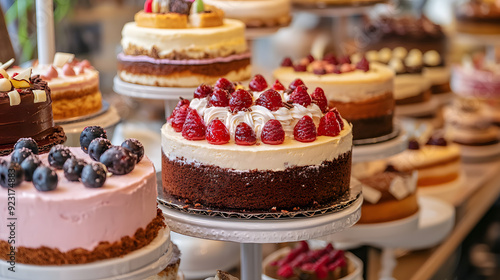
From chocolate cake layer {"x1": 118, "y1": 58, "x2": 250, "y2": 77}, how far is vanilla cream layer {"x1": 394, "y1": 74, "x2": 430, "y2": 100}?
172 cm

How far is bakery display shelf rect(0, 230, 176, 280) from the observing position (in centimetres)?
169

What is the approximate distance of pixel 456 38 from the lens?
629cm

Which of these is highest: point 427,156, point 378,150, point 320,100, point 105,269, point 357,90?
point 320,100

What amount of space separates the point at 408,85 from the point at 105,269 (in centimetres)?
318

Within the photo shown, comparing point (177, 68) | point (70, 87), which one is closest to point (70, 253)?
point (70, 87)

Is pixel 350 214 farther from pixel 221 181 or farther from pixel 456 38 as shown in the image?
pixel 456 38

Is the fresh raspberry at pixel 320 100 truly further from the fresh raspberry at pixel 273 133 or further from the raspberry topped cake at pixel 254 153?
the fresh raspberry at pixel 273 133

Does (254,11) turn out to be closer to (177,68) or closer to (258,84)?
(177,68)

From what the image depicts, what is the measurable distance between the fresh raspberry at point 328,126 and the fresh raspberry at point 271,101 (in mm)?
153

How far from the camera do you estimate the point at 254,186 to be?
222 centimetres

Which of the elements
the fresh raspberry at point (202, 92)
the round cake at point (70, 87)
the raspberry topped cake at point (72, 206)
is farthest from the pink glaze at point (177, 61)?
the raspberry topped cake at point (72, 206)

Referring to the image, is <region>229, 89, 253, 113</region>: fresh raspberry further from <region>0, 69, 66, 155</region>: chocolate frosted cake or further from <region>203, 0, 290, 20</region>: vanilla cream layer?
<region>203, 0, 290, 20</region>: vanilla cream layer

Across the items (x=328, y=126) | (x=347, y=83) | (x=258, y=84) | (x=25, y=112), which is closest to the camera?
(x=25, y=112)

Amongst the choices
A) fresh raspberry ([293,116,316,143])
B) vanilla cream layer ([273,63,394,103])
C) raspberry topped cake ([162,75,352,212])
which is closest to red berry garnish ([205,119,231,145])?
raspberry topped cake ([162,75,352,212])
